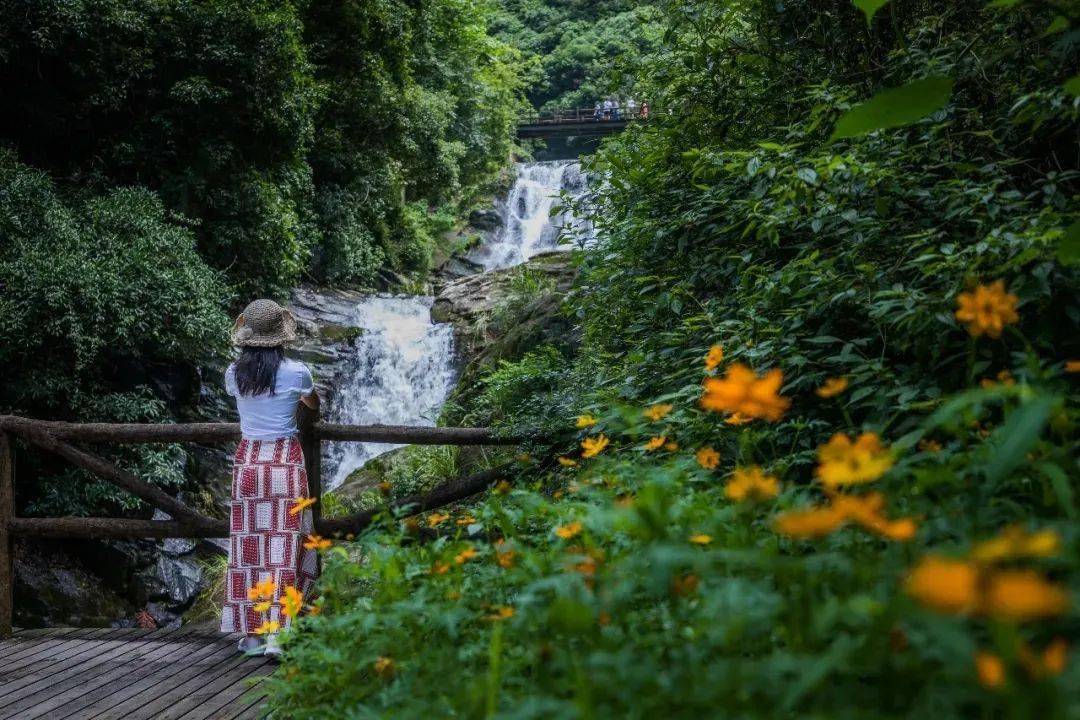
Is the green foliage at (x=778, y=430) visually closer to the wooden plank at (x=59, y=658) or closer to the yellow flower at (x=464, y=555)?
the yellow flower at (x=464, y=555)

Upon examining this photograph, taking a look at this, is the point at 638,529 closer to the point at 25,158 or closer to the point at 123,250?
the point at 123,250

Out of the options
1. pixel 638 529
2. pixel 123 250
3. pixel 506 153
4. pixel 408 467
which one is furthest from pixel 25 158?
pixel 506 153

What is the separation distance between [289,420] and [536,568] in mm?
2421

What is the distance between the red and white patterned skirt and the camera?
349 centimetres

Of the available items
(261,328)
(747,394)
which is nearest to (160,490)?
(261,328)

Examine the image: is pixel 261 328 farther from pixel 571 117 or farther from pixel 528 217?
pixel 571 117

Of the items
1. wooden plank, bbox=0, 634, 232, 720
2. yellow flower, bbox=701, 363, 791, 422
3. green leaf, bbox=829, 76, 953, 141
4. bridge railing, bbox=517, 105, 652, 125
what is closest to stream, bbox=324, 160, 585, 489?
wooden plank, bbox=0, 634, 232, 720

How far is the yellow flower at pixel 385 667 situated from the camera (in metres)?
1.50

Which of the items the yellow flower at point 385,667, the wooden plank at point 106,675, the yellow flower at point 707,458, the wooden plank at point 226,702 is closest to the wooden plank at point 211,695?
the wooden plank at point 226,702

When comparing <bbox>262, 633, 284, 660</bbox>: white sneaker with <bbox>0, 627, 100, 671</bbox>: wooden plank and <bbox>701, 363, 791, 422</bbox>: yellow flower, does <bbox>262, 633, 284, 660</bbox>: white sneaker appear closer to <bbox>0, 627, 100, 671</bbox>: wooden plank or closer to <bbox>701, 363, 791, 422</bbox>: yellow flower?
<bbox>0, 627, 100, 671</bbox>: wooden plank

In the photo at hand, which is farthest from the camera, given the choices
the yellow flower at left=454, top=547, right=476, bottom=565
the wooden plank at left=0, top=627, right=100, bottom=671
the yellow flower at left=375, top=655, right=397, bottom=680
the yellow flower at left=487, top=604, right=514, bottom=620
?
the wooden plank at left=0, top=627, right=100, bottom=671

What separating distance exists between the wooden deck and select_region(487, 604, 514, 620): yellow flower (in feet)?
4.70

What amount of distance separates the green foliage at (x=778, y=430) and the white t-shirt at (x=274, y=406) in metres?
0.93

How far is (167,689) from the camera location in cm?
307
